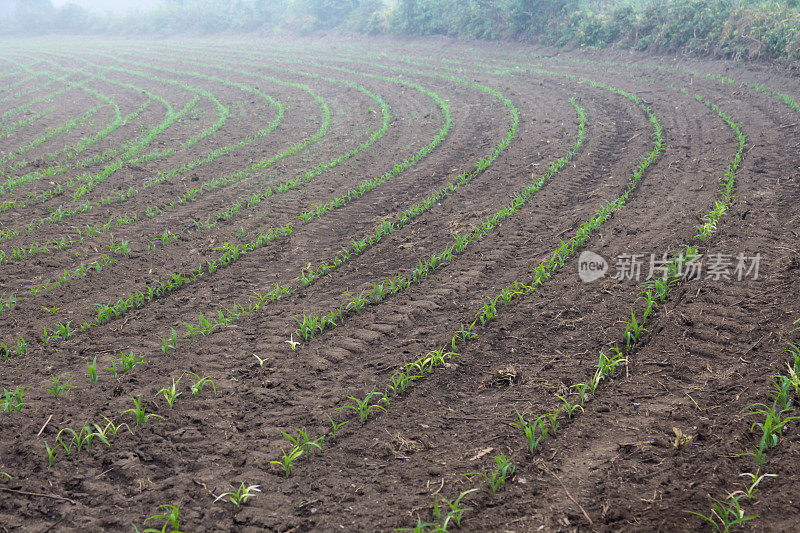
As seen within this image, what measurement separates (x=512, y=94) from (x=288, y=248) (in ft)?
39.1

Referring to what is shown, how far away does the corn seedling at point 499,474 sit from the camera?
11.8 ft

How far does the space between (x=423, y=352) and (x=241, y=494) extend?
215cm

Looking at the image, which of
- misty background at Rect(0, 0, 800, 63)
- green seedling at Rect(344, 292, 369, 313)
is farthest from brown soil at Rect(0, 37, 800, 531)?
misty background at Rect(0, 0, 800, 63)

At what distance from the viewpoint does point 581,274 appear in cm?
647

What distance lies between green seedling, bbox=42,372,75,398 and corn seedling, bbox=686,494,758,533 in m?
4.91

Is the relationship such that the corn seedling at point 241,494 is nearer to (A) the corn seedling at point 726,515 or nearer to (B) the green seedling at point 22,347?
(A) the corn seedling at point 726,515

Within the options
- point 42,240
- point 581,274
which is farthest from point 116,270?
point 581,274

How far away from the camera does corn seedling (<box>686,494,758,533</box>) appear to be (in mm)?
3025

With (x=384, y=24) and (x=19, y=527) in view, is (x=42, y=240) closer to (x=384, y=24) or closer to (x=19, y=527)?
(x=19, y=527)

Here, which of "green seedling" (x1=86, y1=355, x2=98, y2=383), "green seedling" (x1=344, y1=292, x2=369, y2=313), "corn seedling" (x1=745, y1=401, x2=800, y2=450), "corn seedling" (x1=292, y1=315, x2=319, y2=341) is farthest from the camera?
"green seedling" (x1=344, y1=292, x2=369, y2=313)

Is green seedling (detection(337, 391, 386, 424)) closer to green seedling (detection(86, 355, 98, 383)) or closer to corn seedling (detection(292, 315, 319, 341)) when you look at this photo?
corn seedling (detection(292, 315, 319, 341))

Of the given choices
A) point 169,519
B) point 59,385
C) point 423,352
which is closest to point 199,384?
point 59,385

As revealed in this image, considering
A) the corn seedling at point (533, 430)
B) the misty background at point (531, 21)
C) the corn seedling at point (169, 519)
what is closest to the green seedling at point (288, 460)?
the corn seedling at point (169, 519)

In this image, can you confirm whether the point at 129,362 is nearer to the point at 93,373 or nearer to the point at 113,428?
the point at 93,373
